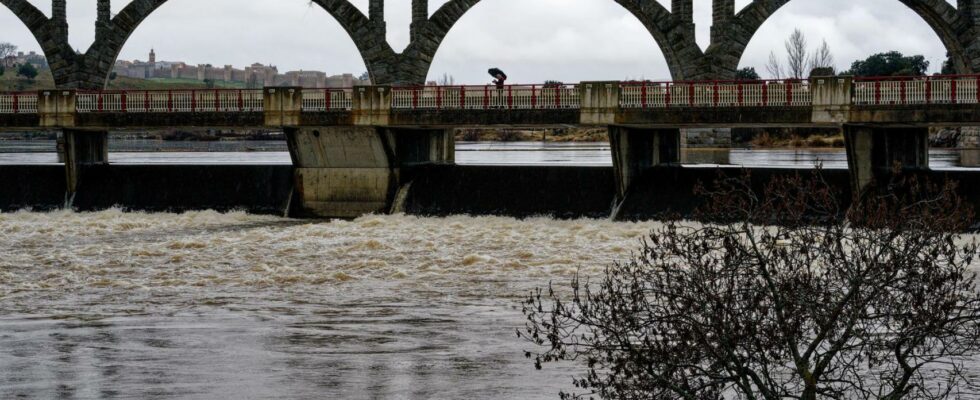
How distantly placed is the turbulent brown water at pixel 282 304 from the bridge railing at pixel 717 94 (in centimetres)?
487

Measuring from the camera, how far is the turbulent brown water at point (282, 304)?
1950 centimetres

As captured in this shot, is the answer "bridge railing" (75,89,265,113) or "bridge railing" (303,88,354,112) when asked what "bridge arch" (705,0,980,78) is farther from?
"bridge railing" (75,89,265,113)

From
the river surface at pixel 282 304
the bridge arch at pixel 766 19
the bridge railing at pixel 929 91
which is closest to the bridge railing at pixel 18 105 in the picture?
the river surface at pixel 282 304

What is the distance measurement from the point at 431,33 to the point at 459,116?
9.22 meters

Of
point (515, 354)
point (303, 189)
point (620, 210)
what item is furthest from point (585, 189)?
point (515, 354)

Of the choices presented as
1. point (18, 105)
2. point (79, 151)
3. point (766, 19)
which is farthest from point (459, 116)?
point (18, 105)

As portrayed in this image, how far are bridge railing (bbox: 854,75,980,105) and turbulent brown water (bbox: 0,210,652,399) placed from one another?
29.5ft

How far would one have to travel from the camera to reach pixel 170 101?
2024 inches

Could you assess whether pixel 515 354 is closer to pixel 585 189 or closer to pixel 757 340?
pixel 757 340

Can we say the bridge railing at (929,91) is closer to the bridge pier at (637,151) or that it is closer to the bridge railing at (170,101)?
the bridge pier at (637,151)

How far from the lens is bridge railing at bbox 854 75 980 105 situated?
132 feet

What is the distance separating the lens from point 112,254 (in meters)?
37.2

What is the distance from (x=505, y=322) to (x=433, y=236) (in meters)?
16.5

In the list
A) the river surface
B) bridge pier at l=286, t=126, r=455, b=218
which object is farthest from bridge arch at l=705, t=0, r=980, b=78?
bridge pier at l=286, t=126, r=455, b=218
